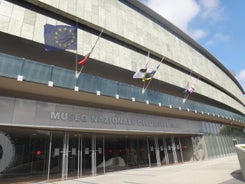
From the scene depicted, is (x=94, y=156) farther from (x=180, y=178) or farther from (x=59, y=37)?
(x=59, y=37)

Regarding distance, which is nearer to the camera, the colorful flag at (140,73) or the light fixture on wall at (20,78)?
the light fixture on wall at (20,78)

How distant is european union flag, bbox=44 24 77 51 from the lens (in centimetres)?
1120

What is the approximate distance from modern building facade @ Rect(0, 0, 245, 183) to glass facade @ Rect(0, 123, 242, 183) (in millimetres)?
78

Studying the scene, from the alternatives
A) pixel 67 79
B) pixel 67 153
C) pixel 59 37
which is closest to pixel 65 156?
pixel 67 153

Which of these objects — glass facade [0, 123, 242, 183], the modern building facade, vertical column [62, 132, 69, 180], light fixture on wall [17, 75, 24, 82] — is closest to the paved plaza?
vertical column [62, 132, 69, 180]

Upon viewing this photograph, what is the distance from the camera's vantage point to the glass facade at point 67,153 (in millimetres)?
13260

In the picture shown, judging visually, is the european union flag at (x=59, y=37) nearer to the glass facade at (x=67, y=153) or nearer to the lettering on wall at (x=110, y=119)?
the lettering on wall at (x=110, y=119)

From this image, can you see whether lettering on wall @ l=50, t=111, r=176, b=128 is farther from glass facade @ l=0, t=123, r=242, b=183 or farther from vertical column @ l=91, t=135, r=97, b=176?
vertical column @ l=91, t=135, r=97, b=176

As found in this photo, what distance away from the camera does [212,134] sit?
3019 centimetres

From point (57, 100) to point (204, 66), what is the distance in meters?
30.3

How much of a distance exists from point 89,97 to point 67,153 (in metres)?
5.00

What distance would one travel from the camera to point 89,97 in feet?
46.5

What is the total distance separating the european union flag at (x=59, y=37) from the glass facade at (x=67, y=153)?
21.3ft

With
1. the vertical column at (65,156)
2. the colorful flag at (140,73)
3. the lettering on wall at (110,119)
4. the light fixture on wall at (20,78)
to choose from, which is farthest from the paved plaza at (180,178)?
the colorful flag at (140,73)
